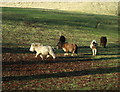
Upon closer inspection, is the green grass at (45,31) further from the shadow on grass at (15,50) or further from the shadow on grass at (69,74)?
the shadow on grass at (69,74)

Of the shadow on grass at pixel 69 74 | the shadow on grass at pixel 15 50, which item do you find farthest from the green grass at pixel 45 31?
the shadow on grass at pixel 69 74

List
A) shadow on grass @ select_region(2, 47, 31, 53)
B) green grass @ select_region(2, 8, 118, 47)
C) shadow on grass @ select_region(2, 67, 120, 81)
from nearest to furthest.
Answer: shadow on grass @ select_region(2, 67, 120, 81) → shadow on grass @ select_region(2, 47, 31, 53) → green grass @ select_region(2, 8, 118, 47)

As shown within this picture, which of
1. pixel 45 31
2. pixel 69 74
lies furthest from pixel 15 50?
pixel 45 31

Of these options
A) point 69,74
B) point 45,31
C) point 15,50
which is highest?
point 45,31

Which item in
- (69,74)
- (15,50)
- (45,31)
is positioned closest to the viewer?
(69,74)

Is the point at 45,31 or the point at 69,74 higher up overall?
the point at 45,31

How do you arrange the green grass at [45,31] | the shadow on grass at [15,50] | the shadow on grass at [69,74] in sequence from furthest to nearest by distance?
the green grass at [45,31] < the shadow on grass at [15,50] < the shadow on grass at [69,74]

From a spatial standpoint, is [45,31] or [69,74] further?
[45,31]

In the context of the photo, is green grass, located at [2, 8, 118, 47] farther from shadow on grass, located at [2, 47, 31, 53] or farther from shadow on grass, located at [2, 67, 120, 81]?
shadow on grass, located at [2, 67, 120, 81]

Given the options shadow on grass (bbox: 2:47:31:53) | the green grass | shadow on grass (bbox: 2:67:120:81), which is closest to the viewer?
shadow on grass (bbox: 2:67:120:81)

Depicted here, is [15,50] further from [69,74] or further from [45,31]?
[45,31]

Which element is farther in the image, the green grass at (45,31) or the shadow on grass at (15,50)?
the green grass at (45,31)

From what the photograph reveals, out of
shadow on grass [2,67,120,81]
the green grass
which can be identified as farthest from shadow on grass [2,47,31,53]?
shadow on grass [2,67,120,81]

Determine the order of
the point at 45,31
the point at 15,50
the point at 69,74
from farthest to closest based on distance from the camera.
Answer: the point at 45,31 < the point at 15,50 < the point at 69,74
